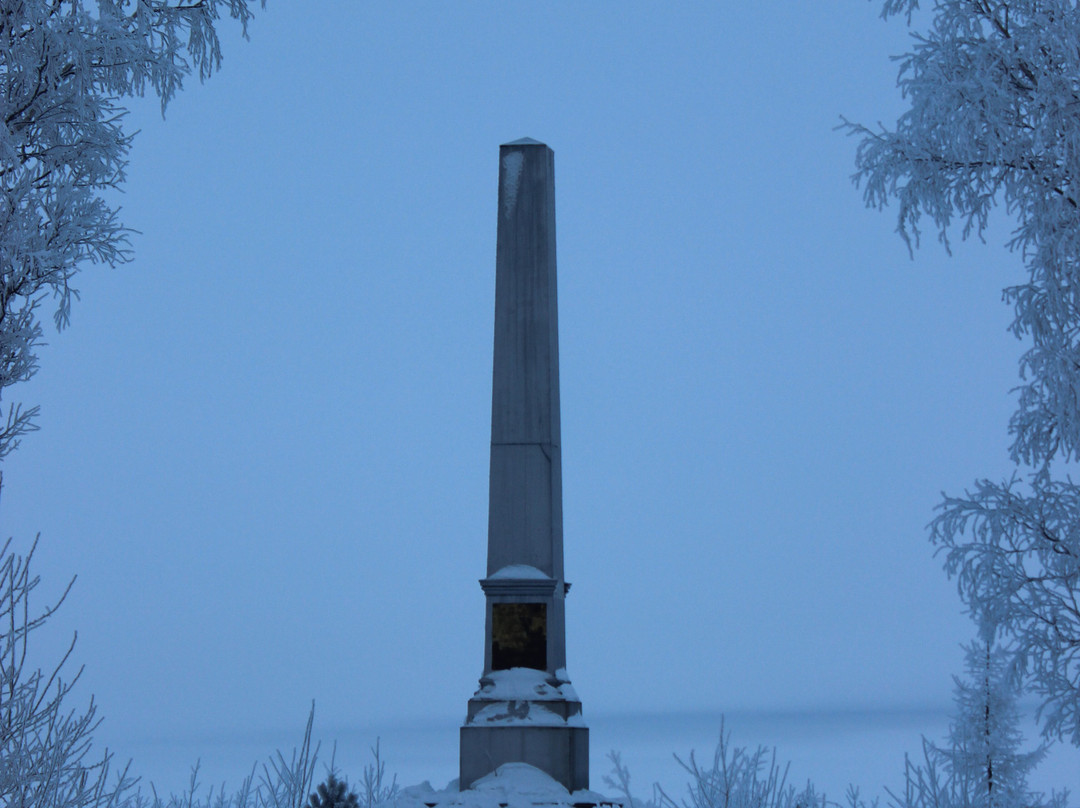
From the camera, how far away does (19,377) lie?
7066 millimetres

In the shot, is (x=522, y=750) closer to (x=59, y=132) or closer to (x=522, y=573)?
(x=522, y=573)

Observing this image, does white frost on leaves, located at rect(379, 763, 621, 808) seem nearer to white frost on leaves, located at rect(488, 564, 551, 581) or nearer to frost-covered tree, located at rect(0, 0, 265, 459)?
white frost on leaves, located at rect(488, 564, 551, 581)

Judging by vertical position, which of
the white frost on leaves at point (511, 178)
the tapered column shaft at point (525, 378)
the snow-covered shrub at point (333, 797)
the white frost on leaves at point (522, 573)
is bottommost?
the snow-covered shrub at point (333, 797)

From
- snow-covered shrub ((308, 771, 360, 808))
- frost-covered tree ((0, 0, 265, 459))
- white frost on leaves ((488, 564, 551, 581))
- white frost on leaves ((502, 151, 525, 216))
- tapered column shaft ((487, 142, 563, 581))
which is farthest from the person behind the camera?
white frost on leaves ((502, 151, 525, 216))

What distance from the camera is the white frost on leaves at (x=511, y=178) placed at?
14.0 metres

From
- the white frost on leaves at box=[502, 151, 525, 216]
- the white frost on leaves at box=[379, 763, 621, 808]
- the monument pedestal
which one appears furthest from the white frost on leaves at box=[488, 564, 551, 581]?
the white frost on leaves at box=[502, 151, 525, 216]

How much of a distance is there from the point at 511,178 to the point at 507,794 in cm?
743

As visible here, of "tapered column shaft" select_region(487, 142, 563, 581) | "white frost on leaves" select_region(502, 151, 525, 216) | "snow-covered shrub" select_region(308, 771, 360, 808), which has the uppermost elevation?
"white frost on leaves" select_region(502, 151, 525, 216)

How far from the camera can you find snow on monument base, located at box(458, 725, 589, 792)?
12.0 m

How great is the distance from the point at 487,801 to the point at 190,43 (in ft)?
25.2

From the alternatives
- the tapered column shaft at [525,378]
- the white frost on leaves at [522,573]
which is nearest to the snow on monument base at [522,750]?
the white frost on leaves at [522,573]

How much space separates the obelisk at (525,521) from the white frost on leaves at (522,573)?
23 mm

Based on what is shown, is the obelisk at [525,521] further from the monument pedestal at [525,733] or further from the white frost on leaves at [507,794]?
the white frost on leaves at [507,794]

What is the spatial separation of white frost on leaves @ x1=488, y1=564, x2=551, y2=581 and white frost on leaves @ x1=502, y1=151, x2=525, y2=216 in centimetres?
445
